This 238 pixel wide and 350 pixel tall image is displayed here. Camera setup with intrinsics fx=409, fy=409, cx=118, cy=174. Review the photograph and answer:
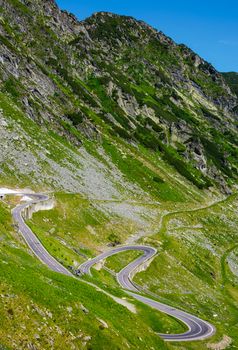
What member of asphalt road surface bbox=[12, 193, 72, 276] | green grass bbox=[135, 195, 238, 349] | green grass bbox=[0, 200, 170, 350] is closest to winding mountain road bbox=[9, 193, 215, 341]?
asphalt road surface bbox=[12, 193, 72, 276]

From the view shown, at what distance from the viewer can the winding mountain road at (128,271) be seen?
54.1m

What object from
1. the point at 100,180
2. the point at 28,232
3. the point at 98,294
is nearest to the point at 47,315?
the point at 98,294

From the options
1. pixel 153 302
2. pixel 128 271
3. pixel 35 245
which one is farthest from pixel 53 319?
pixel 128 271

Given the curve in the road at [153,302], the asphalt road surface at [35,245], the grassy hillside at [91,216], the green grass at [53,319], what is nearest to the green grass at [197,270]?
the grassy hillside at [91,216]

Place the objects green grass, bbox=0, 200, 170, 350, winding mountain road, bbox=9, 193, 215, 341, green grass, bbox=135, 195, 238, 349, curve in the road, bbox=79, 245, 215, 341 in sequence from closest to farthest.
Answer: green grass, bbox=0, 200, 170, 350
curve in the road, bbox=79, 245, 215, 341
winding mountain road, bbox=9, 193, 215, 341
green grass, bbox=135, 195, 238, 349

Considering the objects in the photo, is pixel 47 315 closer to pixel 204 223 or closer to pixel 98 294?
pixel 98 294

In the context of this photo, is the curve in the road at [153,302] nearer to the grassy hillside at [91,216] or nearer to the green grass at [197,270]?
the grassy hillside at [91,216]

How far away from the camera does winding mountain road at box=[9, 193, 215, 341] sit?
5409 cm

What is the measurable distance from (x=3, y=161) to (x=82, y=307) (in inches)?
2885

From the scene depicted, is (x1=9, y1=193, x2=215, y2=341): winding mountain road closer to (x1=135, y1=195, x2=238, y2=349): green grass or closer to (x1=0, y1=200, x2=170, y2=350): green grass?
(x1=135, y1=195, x2=238, y2=349): green grass

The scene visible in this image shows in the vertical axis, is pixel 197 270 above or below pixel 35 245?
above

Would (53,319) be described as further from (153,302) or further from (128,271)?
(128,271)

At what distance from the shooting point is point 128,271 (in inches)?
3115

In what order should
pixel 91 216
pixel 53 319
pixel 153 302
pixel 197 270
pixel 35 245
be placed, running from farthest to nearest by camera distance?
pixel 91 216
pixel 197 270
pixel 153 302
pixel 35 245
pixel 53 319
